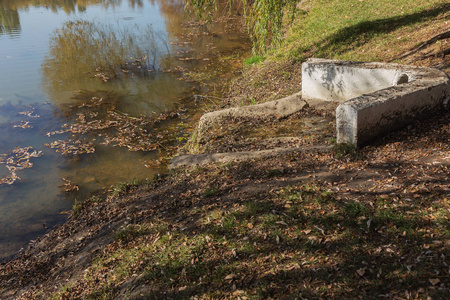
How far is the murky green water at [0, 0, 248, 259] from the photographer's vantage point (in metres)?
8.19

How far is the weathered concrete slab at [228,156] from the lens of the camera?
639 centimetres

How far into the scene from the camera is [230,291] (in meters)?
3.50

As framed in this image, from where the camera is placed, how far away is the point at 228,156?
6832 mm

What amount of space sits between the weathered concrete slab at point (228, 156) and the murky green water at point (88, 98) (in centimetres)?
132

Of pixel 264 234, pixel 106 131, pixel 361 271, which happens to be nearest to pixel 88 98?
pixel 106 131

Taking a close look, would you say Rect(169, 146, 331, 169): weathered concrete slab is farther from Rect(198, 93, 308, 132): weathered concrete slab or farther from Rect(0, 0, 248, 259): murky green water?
Rect(198, 93, 308, 132): weathered concrete slab

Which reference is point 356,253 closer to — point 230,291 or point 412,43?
point 230,291

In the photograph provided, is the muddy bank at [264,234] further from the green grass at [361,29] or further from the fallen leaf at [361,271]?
the green grass at [361,29]

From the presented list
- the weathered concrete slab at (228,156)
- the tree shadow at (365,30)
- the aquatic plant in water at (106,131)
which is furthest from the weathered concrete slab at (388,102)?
the aquatic plant in water at (106,131)

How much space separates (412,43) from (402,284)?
9.05 m

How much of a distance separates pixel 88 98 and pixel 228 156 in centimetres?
822

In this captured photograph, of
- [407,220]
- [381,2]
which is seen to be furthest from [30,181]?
[381,2]

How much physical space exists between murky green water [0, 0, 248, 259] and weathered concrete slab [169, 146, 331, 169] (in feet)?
4.32

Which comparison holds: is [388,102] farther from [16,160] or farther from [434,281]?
[16,160]
